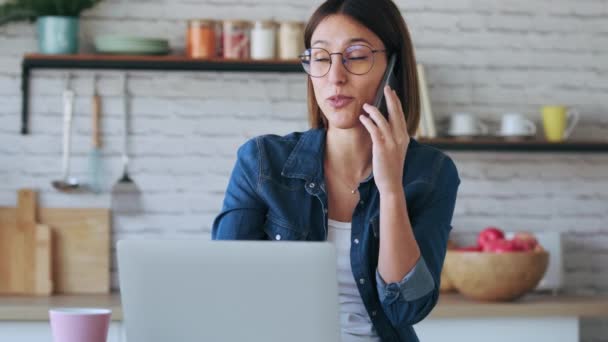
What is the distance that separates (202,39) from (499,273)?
4.52 ft

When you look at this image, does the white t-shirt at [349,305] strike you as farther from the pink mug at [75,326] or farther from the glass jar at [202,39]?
the glass jar at [202,39]

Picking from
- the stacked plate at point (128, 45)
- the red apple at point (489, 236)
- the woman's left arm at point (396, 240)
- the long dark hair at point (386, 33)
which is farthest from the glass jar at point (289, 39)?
the woman's left arm at point (396, 240)

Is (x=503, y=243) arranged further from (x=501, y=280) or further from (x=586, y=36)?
(x=586, y=36)

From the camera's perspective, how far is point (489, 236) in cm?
350

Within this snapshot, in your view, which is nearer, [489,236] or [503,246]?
[503,246]

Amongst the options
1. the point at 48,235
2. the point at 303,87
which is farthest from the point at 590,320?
the point at 48,235

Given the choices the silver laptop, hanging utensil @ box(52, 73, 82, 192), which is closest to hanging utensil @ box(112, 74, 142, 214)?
hanging utensil @ box(52, 73, 82, 192)

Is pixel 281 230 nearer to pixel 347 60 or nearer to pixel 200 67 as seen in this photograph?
pixel 347 60

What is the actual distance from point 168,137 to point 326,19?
198 cm

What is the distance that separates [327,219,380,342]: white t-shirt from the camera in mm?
1714

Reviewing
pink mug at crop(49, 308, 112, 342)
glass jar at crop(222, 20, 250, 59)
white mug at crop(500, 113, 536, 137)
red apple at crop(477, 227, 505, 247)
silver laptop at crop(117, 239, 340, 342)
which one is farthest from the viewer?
white mug at crop(500, 113, 536, 137)

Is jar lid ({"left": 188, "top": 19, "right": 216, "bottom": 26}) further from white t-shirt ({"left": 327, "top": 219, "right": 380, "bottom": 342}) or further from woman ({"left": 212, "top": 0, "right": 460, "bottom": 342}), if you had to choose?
white t-shirt ({"left": 327, "top": 219, "right": 380, "bottom": 342})

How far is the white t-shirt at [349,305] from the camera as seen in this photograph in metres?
1.71

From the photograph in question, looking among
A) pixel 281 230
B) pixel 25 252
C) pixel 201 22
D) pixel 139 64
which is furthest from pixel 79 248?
pixel 281 230
